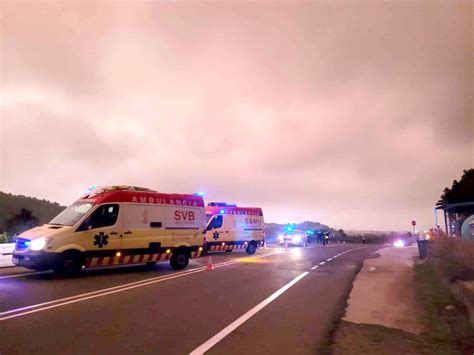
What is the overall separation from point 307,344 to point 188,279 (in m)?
7.22

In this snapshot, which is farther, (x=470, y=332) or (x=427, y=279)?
(x=427, y=279)

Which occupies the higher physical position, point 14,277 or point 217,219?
point 217,219

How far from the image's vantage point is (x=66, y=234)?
12.0m

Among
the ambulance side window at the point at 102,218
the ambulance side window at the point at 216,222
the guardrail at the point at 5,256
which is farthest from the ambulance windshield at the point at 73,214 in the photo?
the ambulance side window at the point at 216,222

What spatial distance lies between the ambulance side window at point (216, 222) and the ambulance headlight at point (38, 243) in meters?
12.8

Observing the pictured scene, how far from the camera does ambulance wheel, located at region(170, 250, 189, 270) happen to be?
50.3 feet

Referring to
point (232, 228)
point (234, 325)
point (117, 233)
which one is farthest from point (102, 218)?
point (232, 228)

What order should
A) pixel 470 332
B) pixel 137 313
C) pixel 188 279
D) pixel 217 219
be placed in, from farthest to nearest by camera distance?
pixel 217 219
pixel 188 279
pixel 137 313
pixel 470 332

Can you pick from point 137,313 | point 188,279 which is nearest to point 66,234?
point 188,279

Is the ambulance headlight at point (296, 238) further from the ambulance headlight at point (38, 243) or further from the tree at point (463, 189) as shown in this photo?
the ambulance headlight at point (38, 243)

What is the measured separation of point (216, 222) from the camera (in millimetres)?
24062

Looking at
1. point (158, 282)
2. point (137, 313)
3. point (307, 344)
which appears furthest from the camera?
point (158, 282)

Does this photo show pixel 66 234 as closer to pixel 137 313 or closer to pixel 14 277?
pixel 14 277

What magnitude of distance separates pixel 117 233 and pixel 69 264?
1.98 metres
